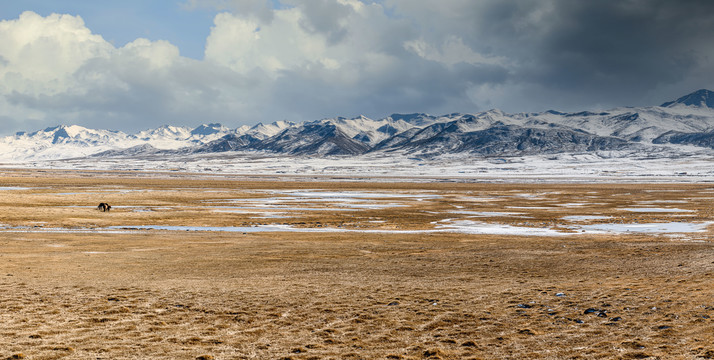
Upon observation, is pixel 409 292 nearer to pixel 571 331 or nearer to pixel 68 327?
pixel 571 331

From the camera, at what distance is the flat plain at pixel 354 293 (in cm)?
1258

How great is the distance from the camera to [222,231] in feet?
136

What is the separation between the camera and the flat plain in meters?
12.6

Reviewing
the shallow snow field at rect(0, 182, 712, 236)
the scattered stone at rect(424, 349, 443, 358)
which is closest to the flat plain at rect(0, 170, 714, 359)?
the scattered stone at rect(424, 349, 443, 358)

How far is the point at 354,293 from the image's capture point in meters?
18.8

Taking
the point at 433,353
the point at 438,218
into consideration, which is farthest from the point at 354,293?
the point at 438,218

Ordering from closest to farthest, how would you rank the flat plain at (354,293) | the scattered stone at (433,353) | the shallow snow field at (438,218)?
the scattered stone at (433,353) → the flat plain at (354,293) → the shallow snow field at (438,218)

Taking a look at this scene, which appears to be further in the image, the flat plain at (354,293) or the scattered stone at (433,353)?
the flat plain at (354,293)

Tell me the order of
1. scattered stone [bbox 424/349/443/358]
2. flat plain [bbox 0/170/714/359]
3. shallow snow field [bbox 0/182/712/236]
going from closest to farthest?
scattered stone [bbox 424/349/443/358], flat plain [bbox 0/170/714/359], shallow snow field [bbox 0/182/712/236]

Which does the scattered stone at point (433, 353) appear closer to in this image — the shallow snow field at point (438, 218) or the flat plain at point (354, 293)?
the flat plain at point (354, 293)

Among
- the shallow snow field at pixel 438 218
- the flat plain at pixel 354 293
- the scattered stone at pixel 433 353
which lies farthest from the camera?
the shallow snow field at pixel 438 218

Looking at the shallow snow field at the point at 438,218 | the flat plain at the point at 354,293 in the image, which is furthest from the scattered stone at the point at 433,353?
the shallow snow field at the point at 438,218

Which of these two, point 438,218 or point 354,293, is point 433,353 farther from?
point 438,218

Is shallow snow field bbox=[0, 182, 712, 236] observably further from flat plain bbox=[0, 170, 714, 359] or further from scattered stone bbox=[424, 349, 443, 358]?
scattered stone bbox=[424, 349, 443, 358]
